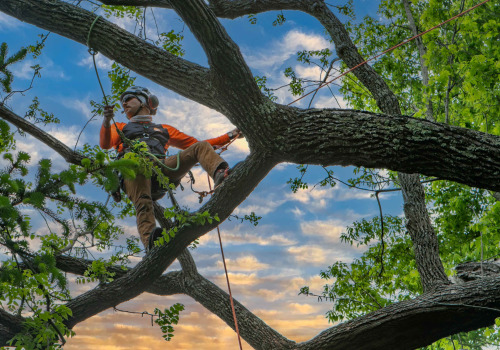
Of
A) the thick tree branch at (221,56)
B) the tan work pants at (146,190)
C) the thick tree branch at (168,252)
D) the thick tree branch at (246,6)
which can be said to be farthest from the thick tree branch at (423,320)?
the thick tree branch at (246,6)

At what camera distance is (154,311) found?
220 inches

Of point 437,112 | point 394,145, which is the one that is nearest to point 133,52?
point 394,145

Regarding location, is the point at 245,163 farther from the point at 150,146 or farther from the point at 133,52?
the point at 150,146

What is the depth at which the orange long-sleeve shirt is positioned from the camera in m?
5.00

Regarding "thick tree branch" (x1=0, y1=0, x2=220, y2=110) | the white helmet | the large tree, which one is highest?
the white helmet

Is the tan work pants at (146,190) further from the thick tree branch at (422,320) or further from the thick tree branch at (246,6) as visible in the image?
the thick tree branch at (246,6)

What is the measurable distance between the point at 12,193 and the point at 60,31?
2105 millimetres

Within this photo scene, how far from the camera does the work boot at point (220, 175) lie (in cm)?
425

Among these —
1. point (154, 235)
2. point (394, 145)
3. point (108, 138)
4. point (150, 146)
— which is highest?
point (108, 138)

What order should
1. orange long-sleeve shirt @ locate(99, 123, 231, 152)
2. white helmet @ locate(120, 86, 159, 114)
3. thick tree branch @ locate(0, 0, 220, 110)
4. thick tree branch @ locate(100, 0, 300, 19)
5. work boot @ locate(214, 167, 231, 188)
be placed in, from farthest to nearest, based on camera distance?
thick tree branch @ locate(100, 0, 300, 19) < white helmet @ locate(120, 86, 159, 114) < orange long-sleeve shirt @ locate(99, 123, 231, 152) < work boot @ locate(214, 167, 231, 188) < thick tree branch @ locate(0, 0, 220, 110)

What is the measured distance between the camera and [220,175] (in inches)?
168

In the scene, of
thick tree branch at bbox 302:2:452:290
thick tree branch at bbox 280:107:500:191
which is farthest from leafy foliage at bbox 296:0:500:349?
thick tree branch at bbox 280:107:500:191

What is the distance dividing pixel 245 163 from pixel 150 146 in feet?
4.79

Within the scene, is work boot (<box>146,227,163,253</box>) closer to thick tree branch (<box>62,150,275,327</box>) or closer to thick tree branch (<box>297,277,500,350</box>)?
thick tree branch (<box>62,150,275,327</box>)
